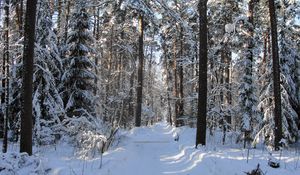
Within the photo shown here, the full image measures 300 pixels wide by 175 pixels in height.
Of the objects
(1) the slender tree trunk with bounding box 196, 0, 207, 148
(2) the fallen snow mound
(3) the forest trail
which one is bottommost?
(3) the forest trail

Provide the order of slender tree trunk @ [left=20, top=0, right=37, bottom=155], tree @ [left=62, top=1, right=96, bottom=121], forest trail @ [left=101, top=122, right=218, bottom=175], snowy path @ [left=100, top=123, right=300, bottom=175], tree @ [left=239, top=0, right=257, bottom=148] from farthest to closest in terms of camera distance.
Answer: tree @ [left=239, top=0, right=257, bottom=148] < tree @ [left=62, top=1, right=96, bottom=121] < slender tree trunk @ [left=20, top=0, right=37, bottom=155] < forest trail @ [left=101, top=122, right=218, bottom=175] < snowy path @ [left=100, top=123, right=300, bottom=175]

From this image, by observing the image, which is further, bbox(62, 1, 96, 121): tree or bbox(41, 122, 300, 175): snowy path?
bbox(62, 1, 96, 121): tree

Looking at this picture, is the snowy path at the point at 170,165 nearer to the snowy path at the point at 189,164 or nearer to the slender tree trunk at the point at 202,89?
the snowy path at the point at 189,164

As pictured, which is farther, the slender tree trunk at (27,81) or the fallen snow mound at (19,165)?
the slender tree trunk at (27,81)

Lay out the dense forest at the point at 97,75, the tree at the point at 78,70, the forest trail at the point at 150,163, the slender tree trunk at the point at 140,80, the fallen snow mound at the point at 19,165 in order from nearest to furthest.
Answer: the fallen snow mound at the point at 19,165 < the forest trail at the point at 150,163 < the dense forest at the point at 97,75 < the tree at the point at 78,70 < the slender tree trunk at the point at 140,80

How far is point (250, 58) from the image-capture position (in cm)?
2241

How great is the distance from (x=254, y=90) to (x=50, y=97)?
12723mm

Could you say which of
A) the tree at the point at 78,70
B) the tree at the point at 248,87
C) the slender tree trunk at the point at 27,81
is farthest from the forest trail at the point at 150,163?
the tree at the point at 248,87

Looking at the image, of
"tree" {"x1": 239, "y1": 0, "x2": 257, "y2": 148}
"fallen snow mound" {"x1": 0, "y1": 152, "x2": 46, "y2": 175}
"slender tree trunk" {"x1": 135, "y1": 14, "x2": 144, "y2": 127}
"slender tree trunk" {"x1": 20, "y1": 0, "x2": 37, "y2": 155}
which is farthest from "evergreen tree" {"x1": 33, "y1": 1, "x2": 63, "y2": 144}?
"tree" {"x1": 239, "y1": 0, "x2": 257, "y2": 148}

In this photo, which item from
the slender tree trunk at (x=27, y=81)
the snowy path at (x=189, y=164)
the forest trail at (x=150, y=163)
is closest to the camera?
the snowy path at (x=189, y=164)

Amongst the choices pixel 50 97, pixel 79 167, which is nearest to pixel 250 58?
pixel 50 97

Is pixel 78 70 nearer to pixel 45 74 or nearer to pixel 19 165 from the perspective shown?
pixel 45 74

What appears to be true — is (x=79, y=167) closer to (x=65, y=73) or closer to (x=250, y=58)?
(x=65, y=73)

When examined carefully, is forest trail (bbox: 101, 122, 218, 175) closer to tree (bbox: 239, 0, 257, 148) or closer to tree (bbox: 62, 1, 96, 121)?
tree (bbox: 62, 1, 96, 121)
